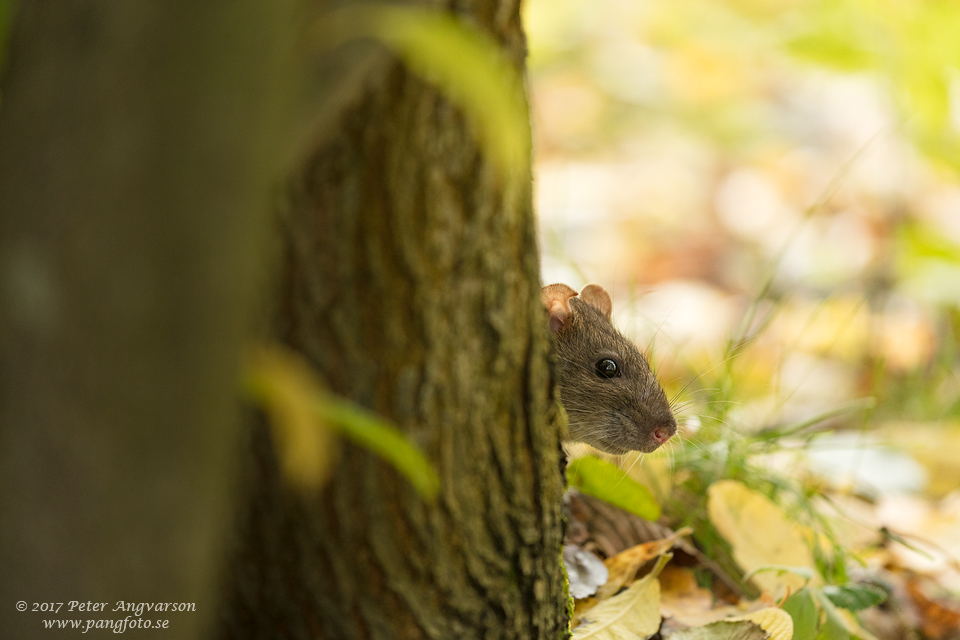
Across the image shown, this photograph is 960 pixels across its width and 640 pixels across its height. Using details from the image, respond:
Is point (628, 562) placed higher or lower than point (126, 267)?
lower

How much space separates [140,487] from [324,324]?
0.48 m

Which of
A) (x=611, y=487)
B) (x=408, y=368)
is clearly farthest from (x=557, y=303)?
(x=408, y=368)

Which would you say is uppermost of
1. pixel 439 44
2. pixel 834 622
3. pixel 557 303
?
pixel 439 44

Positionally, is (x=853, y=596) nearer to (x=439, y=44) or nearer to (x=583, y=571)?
(x=583, y=571)

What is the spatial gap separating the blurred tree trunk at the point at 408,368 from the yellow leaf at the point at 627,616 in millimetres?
467

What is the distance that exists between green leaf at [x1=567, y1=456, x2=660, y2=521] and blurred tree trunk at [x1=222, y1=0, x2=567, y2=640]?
78 centimetres

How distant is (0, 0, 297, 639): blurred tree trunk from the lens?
26.0 inches

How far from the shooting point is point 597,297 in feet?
10.5

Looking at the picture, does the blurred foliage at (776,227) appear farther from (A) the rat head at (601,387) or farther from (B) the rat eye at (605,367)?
(B) the rat eye at (605,367)

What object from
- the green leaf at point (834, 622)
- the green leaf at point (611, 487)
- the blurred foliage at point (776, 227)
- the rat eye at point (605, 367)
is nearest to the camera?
the green leaf at point (834, 622)

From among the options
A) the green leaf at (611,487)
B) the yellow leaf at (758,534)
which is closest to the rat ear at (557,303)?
the green leaf at (611,487)

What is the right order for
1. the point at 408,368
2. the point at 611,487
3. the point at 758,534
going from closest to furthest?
the point at 408,368, the point at 611,487, the point at 758,534

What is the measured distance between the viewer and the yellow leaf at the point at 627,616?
188cm

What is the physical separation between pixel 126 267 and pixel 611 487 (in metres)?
1.79
